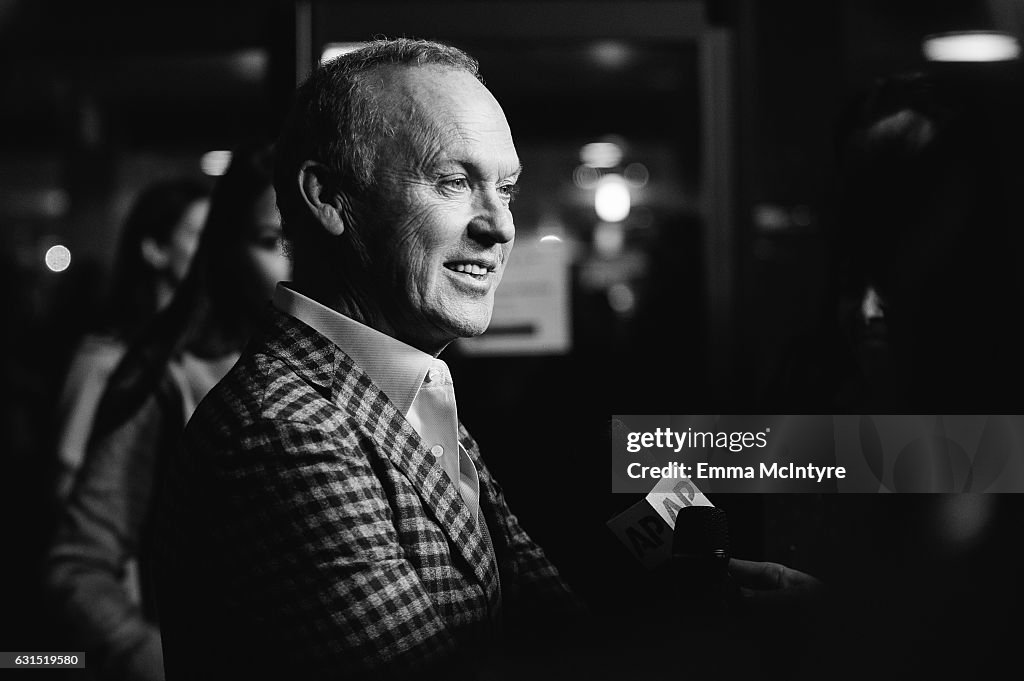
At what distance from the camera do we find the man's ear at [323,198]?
999 millimetres

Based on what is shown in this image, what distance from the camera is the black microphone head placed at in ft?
3.63

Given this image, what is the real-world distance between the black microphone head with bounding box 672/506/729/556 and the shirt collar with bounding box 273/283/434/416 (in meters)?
0.32

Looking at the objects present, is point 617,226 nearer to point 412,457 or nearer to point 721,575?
point 721,575

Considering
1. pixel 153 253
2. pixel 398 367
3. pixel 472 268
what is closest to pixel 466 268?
pixel 472 268

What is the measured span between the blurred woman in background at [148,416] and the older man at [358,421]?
0.51 meters

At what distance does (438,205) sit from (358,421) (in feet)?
0.71

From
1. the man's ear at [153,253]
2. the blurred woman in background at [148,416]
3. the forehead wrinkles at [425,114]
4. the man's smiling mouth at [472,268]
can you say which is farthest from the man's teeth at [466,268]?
the man's ear at [153,253]

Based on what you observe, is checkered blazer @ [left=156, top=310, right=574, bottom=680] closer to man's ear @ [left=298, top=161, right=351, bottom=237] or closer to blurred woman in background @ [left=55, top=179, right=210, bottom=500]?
man's ear @ [left=298, top=161, right=351, bottom=237]

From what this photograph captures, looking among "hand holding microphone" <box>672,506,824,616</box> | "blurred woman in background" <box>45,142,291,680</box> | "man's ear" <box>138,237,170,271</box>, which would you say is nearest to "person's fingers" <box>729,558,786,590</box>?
"hand holding microphone" <box>672,506,824,616</box>

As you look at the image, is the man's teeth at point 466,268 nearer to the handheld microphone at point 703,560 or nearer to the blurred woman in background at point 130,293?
the handheld microphone at point 703,560

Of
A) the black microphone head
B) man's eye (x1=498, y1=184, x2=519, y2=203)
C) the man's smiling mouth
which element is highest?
man's eye (x1=498, y1=184, x2=519, y2=203)

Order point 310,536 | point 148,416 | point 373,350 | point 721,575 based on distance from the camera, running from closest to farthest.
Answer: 1. point 310,536
2. point 373,350
3. point 721,575
4. point 148,416

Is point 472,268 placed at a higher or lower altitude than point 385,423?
higher

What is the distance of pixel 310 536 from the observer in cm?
91
